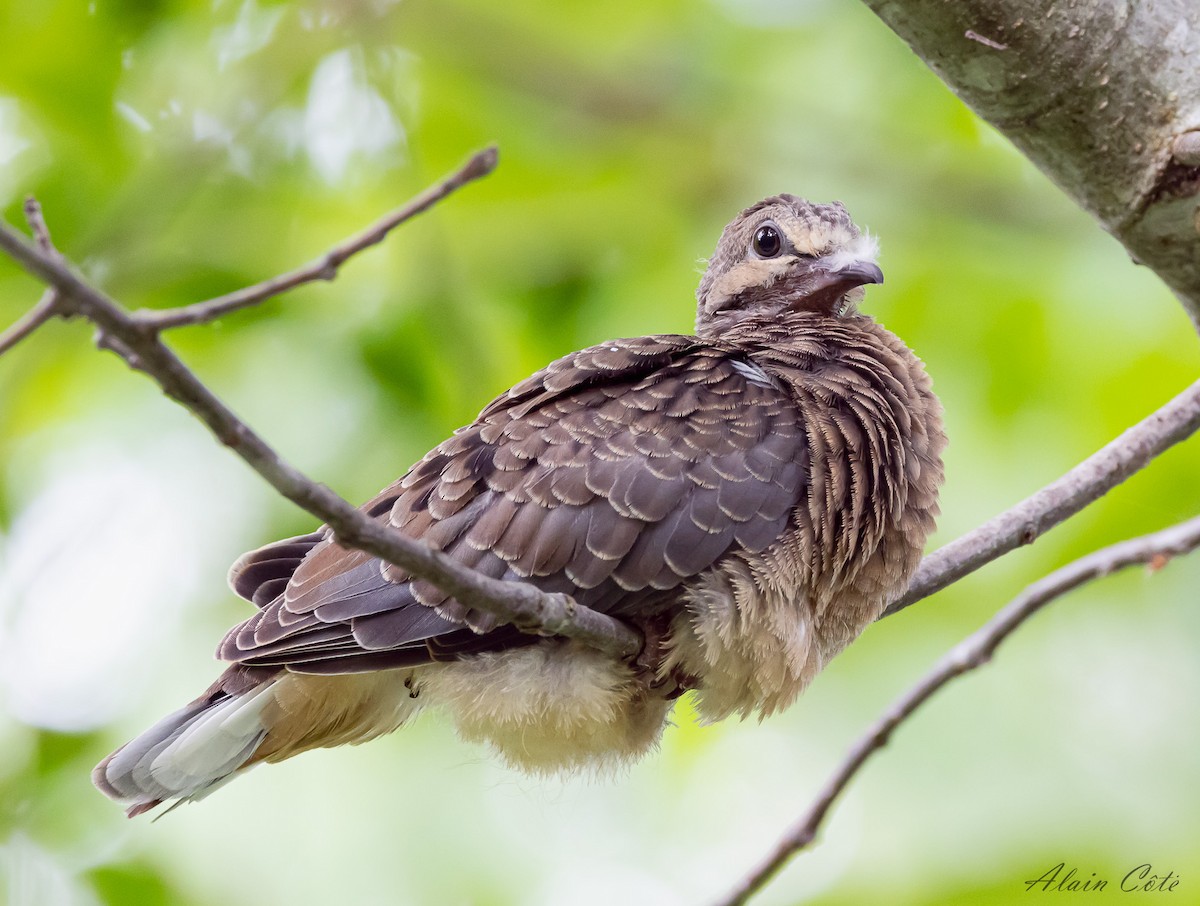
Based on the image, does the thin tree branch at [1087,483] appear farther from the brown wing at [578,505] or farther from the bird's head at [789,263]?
the bird's head at [789,263]

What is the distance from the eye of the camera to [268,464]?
1759mm

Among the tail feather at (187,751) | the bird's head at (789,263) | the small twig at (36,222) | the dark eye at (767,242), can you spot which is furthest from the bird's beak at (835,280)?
the small twig at (36,222)

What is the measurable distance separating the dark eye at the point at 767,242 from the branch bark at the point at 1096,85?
59.9 inches

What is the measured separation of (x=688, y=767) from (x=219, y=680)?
200 cm

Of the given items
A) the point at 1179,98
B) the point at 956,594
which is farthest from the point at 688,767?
the point at 1179,98

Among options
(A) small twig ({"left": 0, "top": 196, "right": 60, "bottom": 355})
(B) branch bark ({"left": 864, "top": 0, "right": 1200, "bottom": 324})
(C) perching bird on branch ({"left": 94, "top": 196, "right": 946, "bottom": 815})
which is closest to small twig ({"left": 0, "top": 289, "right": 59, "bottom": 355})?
(A) small twig ({"left": 0, "top": 196, "right": 60, "bottom": 355})

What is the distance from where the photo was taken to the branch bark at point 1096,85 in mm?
2564

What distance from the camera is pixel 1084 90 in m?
2.64

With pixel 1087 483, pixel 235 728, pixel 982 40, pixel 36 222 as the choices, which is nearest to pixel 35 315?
pixel 36 222

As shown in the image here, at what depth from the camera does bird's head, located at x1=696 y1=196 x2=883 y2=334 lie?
13.3 ft

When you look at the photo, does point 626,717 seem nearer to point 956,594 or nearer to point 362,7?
point 956,594

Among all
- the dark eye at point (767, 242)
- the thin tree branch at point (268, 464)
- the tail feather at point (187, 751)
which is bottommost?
the tail feather at point (187, 751)

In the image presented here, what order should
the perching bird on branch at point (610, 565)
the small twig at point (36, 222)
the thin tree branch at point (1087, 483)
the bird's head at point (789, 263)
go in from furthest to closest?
the bird's head at point (789, 263), the thin tree branch at point (1087, 483), the perching bird on branch at point (610, 565), the small twig at point (36, 222)

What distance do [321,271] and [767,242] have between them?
275cm
